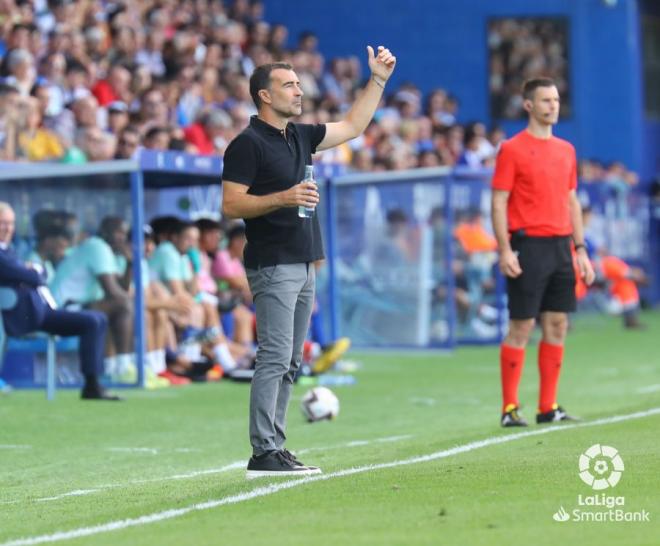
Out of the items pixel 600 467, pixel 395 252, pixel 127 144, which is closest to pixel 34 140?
pixel 127 144

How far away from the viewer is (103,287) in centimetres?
1491

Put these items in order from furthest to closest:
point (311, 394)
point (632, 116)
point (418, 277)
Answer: point (632, 116) → point (418, 277) → point (311, 394)

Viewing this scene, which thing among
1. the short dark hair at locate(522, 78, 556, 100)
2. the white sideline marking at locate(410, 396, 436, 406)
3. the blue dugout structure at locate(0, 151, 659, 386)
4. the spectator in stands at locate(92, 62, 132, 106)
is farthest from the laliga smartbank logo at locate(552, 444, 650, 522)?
the spectator in stands at locate(92, 62, 132, 106)

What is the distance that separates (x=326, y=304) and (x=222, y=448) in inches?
365

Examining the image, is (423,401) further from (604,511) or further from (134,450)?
(604,511)

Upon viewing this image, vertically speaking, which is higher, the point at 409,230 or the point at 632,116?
the point at 632,116

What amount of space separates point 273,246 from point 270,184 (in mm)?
324

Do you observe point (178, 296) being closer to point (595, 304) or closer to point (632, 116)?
point (595, 304)

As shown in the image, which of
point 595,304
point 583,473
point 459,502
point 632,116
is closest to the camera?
point 459,502

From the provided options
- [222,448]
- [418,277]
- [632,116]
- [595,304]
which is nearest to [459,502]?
[222,448]

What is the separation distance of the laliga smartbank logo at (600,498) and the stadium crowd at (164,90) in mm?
8833

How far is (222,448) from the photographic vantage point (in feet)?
34.9

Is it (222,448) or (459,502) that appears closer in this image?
(459,502)

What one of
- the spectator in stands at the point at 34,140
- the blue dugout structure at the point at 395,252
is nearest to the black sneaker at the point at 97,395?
the blue dugout structure at the point at 395,252
